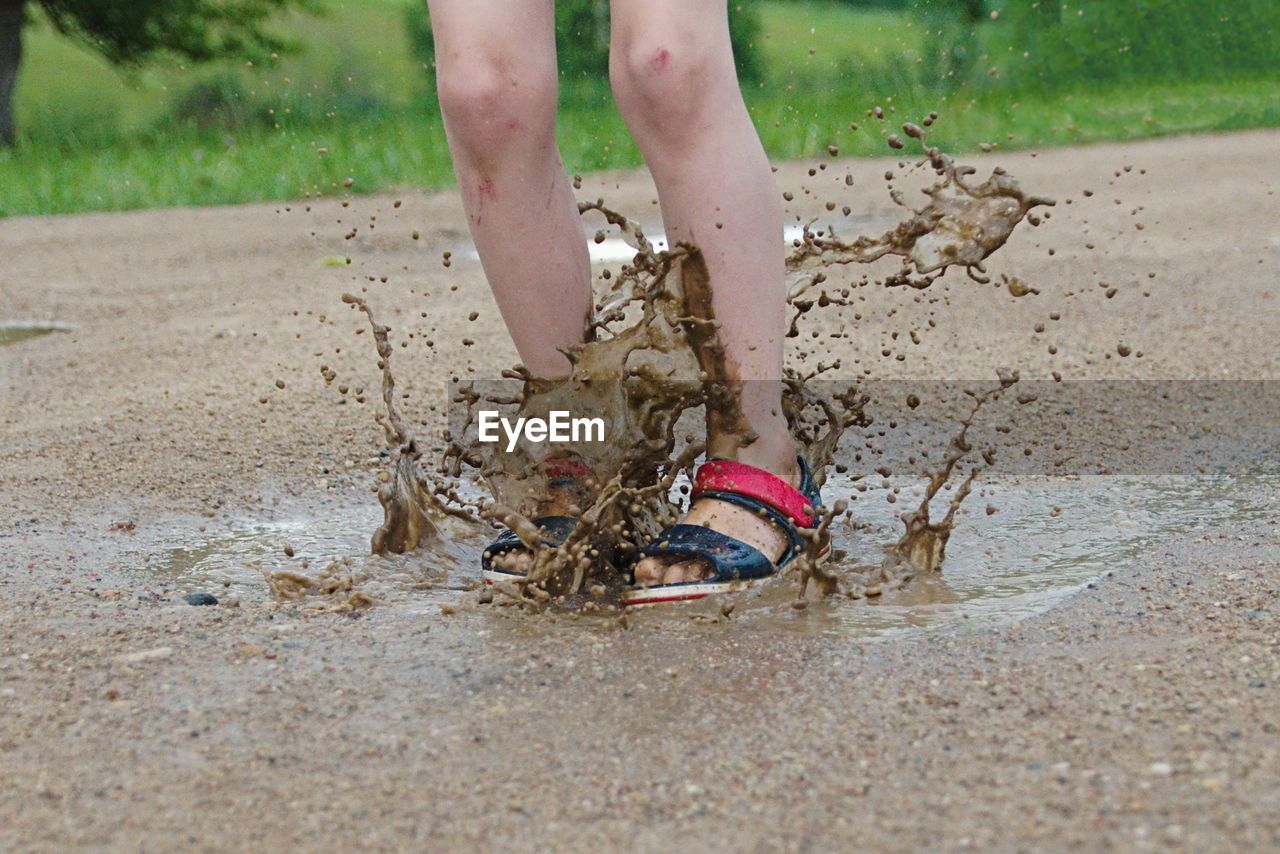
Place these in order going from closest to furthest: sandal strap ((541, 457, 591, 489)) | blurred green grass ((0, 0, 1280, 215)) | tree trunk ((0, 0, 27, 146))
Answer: sandal strap ((541, 457, 591, 489)) < blurred green grass ((0, 0, 1280, 215)) < tree trunk ((0, 0, 27, 146))

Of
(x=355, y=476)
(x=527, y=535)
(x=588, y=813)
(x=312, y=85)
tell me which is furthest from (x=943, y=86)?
(x=588, y=813)

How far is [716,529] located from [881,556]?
37 centimetres

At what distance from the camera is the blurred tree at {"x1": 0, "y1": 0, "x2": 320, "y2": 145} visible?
12.3 meters

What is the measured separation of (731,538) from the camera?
234 cm

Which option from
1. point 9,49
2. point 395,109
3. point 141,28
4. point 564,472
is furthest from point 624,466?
point 9,49

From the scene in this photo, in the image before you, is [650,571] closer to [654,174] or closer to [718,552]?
[718,552]

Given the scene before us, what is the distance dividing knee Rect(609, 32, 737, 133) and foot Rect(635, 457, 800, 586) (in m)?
0.55

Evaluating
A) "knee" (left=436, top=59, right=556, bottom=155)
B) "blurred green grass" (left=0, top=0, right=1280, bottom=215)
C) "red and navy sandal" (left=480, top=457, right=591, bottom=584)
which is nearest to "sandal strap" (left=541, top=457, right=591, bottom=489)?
"red and navy sandal" (left=480, top=457, right=591, bottom=584)

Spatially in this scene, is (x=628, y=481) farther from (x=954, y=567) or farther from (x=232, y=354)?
(x=232, y=354)

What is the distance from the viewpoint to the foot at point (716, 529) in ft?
7.59

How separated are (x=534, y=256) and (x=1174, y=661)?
1064 millimetres

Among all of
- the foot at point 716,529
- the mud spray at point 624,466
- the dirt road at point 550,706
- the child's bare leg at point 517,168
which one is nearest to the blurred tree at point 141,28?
the dirt road at point 550,706

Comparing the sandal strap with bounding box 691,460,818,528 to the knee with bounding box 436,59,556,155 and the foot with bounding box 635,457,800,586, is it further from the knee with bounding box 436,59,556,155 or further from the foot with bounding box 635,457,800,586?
the knee with bounding box 436,59,556,155

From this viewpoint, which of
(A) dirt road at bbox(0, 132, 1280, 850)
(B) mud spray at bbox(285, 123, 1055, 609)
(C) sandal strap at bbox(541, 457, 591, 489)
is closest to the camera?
(A) dirt road at bbox(0, 132, 1280, 850)
